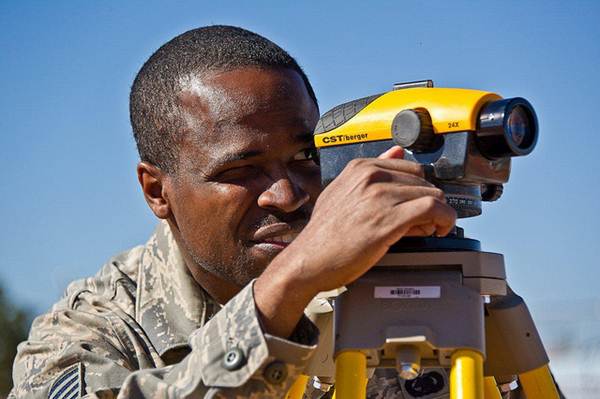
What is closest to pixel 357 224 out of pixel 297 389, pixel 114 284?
pixel 297 389

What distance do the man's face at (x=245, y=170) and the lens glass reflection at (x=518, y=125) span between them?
101 centimetres

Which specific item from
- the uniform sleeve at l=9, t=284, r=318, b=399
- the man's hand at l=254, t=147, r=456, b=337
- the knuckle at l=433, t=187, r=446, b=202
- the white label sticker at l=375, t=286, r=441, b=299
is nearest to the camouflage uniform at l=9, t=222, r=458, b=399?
the uniform sleeve at l=9, t=284, r=318, b=399

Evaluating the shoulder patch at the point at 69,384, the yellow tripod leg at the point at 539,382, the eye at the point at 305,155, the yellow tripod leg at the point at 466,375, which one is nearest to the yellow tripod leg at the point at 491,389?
the yellow tripod leg at the point at 539,382

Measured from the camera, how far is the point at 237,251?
312 cm

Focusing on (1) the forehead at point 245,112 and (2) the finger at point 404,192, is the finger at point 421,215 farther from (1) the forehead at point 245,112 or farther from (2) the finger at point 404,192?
(1) the forehead at point 245,112

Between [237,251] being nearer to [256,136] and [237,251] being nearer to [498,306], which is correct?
[256,136]

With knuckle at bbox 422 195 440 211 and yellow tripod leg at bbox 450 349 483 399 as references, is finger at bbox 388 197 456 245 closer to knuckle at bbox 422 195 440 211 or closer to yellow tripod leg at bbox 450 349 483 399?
knuckle at bbox 422 195 440 211

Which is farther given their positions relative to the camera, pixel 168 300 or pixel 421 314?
pixel 168 300

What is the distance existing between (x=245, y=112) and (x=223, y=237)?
407mm

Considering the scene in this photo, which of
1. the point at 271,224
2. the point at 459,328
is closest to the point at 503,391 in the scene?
the point at 459,328

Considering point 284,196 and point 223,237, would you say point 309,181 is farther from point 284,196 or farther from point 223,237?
point 223,237

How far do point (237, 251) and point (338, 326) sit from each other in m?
1.11

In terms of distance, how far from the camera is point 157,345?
11.1 ft

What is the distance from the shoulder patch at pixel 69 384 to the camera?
285cm
